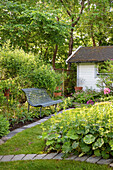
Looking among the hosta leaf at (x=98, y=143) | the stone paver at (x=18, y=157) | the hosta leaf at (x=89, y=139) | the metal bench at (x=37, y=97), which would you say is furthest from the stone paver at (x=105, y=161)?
the metal bench at (x=37, y=97)

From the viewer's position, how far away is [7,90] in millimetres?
6070

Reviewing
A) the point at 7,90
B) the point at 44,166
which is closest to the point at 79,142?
the point at 44,166

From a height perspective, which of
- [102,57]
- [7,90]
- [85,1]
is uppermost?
[85,1]

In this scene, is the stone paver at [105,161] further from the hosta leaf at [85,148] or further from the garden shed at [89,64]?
the garden shed at [89,64]

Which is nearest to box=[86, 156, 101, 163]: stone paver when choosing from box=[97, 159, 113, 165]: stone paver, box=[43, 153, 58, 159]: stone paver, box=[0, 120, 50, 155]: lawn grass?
box=[97, 159, 113, 165]: stone paver

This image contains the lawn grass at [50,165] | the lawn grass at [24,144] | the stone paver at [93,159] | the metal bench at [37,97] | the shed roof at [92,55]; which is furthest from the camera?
the shed roof at [92,55]

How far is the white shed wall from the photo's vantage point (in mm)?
13922

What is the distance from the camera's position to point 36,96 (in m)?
7.01

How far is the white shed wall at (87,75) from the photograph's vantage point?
13.9 m

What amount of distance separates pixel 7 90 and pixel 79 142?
3.35m

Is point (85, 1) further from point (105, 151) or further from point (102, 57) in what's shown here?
point (105, 151)

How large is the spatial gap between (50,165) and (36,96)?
13.2ft

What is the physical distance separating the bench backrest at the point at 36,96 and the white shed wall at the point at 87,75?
6.81 meters

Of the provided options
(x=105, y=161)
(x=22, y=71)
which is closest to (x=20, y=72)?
(x=22, y=71)
